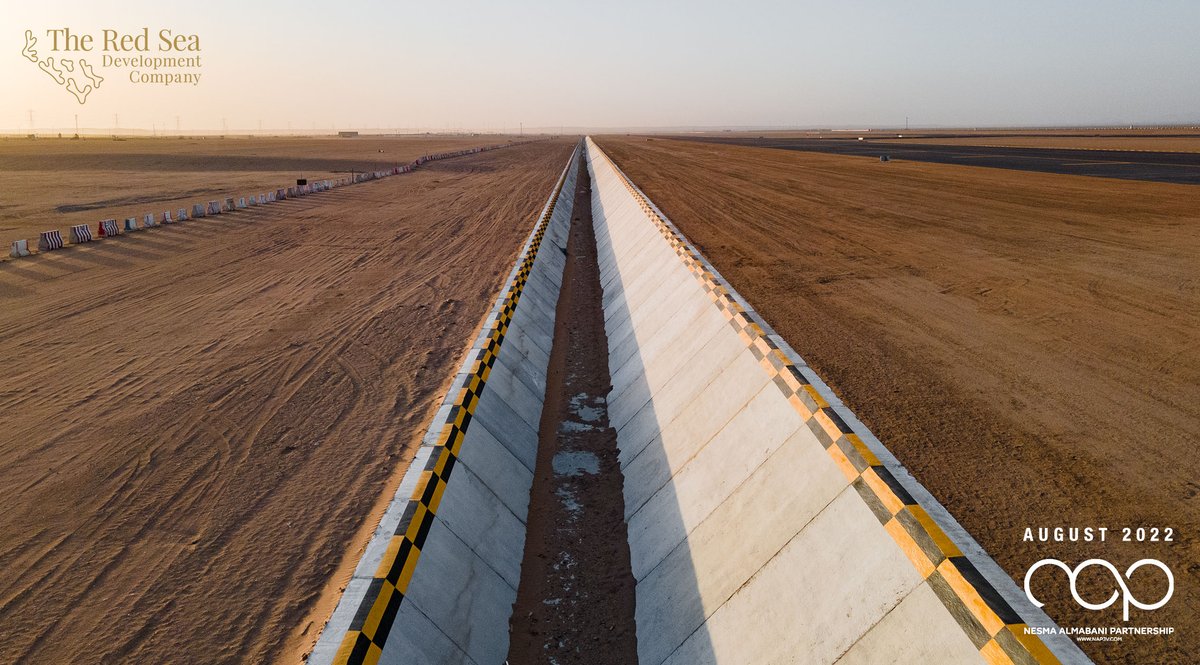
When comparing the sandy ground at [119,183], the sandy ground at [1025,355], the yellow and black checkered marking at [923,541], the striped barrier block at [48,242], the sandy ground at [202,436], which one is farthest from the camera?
the sandy ground at [119,183]

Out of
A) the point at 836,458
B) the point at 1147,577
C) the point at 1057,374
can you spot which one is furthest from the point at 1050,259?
the point at 836,458

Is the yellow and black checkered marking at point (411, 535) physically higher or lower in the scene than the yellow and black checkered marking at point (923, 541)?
lower

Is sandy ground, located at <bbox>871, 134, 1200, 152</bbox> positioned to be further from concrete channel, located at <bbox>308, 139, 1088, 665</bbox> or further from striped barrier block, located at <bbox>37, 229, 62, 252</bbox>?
striped barrier block, located at <bbox>37, 229, 62, 252</bbox>

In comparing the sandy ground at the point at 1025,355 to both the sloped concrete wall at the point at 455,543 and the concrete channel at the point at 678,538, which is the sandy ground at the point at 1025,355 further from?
the sloped concrete wall at the point at 455,543

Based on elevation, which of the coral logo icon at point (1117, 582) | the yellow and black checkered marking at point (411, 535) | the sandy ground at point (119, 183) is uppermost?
the sandy ground at point (119, 183)

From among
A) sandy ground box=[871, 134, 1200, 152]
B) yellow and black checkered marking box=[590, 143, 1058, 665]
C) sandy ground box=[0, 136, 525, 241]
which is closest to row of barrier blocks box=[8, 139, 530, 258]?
sandy ground box=[0, 136, 525, 241]

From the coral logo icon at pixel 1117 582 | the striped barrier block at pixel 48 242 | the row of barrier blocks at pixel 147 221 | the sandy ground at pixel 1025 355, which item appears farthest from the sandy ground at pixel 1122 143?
the striped barrier block at pixel 48 242
